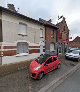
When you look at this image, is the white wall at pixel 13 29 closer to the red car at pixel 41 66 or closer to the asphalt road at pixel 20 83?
the red car at pixel 41 66

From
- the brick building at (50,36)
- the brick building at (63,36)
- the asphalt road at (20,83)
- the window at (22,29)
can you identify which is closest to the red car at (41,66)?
the asphalt road at (20,83)

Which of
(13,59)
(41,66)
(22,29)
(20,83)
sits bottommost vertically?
(20,83)

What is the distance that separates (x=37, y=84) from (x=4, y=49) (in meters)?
7.32

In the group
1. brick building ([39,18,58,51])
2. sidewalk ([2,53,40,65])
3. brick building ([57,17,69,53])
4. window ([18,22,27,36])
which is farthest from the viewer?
brick building ([57,17,69,53])

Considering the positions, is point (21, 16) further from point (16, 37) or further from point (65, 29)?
point (65, 29)

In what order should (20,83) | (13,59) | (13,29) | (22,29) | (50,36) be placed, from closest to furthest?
(20,83), (13,29), (13,59), (22,29), (50,36)

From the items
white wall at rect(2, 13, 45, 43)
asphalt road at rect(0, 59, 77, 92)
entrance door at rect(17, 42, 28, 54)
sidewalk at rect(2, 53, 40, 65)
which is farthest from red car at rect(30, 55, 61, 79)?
entrance door at rect(17, 42, 28, 54)

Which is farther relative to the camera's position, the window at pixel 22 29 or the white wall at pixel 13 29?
the window at pixel 22 29

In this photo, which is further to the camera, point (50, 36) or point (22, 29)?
point (50, 36)

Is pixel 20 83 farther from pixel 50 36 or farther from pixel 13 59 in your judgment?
pixel 50 36

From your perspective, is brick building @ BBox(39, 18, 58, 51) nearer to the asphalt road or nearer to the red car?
the red car

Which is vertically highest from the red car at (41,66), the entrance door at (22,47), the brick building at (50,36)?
the brick building at (50,36)

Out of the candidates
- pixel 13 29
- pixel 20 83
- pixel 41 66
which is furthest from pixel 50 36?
pixel 20 83

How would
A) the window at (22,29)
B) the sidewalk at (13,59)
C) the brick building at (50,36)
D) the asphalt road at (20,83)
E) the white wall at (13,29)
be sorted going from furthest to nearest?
1. the brick building at (50,36)
2. the window at (22,29)
3. the sidewalk at (13,59)
4. the white wall at (13,29)
5. the asphalt road at (20,83)
